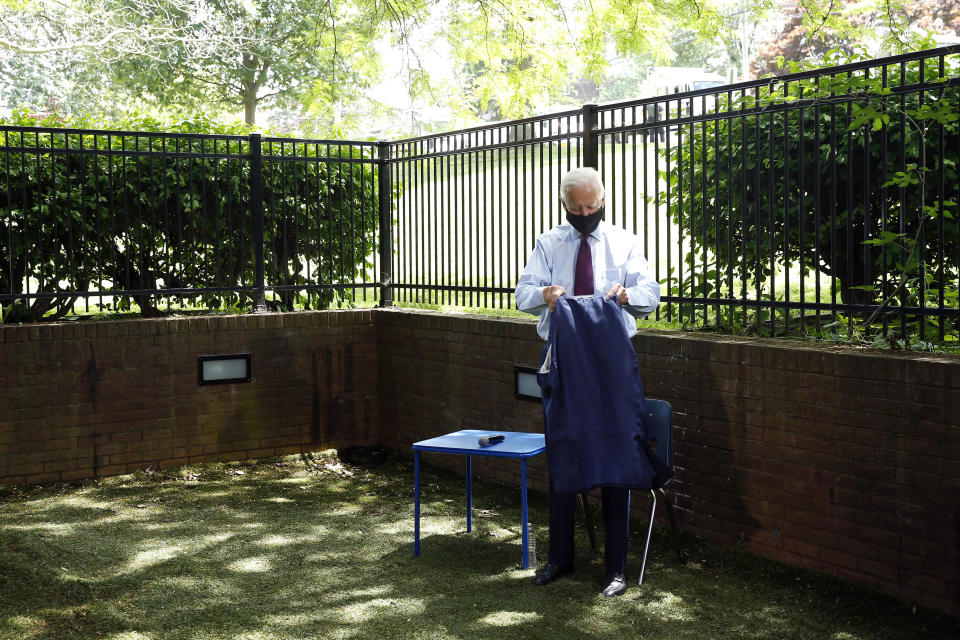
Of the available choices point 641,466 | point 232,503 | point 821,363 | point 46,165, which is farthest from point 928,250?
point 46,165

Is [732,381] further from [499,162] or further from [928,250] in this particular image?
[499,162]

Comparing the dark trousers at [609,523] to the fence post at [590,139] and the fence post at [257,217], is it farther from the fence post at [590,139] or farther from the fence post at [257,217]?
the fence post at [257,217]

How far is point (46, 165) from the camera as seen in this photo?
771 centimetres

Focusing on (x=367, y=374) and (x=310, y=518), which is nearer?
(x=310, y=518)

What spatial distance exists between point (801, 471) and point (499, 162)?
362 centimetres

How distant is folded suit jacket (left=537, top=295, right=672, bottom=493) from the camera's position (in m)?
4.84

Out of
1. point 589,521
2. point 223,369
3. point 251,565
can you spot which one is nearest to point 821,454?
point 589,521

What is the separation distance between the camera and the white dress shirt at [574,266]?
5.13m

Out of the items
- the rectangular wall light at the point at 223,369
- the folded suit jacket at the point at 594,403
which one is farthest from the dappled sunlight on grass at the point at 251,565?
the rectangular wall light at the point at 223,369

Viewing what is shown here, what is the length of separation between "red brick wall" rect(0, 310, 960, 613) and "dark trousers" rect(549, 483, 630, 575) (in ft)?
2.83

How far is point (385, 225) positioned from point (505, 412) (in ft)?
8.97

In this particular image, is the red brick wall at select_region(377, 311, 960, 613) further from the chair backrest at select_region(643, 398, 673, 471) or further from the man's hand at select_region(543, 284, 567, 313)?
the man's hand at select_region(543, 284, 567, 313)

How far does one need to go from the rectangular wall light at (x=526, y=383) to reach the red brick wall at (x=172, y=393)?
210 centimetres

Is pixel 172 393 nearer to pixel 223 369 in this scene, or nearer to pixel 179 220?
pixel 223 369
